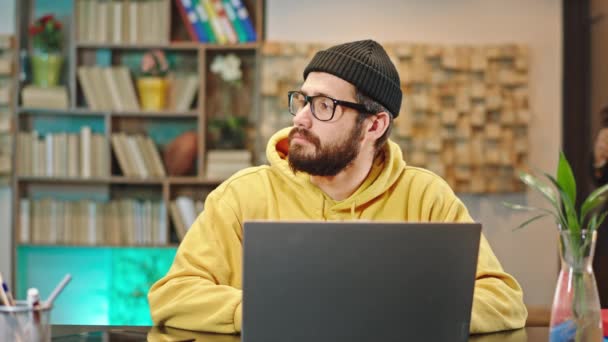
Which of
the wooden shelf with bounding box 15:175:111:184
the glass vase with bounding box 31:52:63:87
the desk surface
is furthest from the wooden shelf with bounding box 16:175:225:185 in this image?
the desk surface

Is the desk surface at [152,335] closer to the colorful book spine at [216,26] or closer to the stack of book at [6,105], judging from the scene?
the colorful book spine at [216,26]

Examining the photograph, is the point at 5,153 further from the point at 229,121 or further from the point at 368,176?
the point at 368,176

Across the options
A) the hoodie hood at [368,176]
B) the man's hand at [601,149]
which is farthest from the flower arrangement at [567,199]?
the man's hand at [601,149]

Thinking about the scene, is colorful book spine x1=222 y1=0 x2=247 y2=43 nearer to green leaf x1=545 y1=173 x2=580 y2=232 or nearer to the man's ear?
the man's ear

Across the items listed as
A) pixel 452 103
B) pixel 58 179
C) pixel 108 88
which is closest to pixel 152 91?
pixel 108 88

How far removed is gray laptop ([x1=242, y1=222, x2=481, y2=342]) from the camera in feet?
4.06

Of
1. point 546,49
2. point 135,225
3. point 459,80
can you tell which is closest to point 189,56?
point 135,225

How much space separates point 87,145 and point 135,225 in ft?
1.72

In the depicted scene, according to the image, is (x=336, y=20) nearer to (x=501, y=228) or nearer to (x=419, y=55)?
(x=419, y=55)

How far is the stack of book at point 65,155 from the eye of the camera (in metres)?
4.90

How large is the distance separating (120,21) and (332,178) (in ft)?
10.3

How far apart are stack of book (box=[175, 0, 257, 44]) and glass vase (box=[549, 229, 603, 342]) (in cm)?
368

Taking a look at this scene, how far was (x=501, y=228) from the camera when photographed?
4965 millimetres

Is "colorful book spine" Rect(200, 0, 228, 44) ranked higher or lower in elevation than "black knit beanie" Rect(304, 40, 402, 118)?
higher
